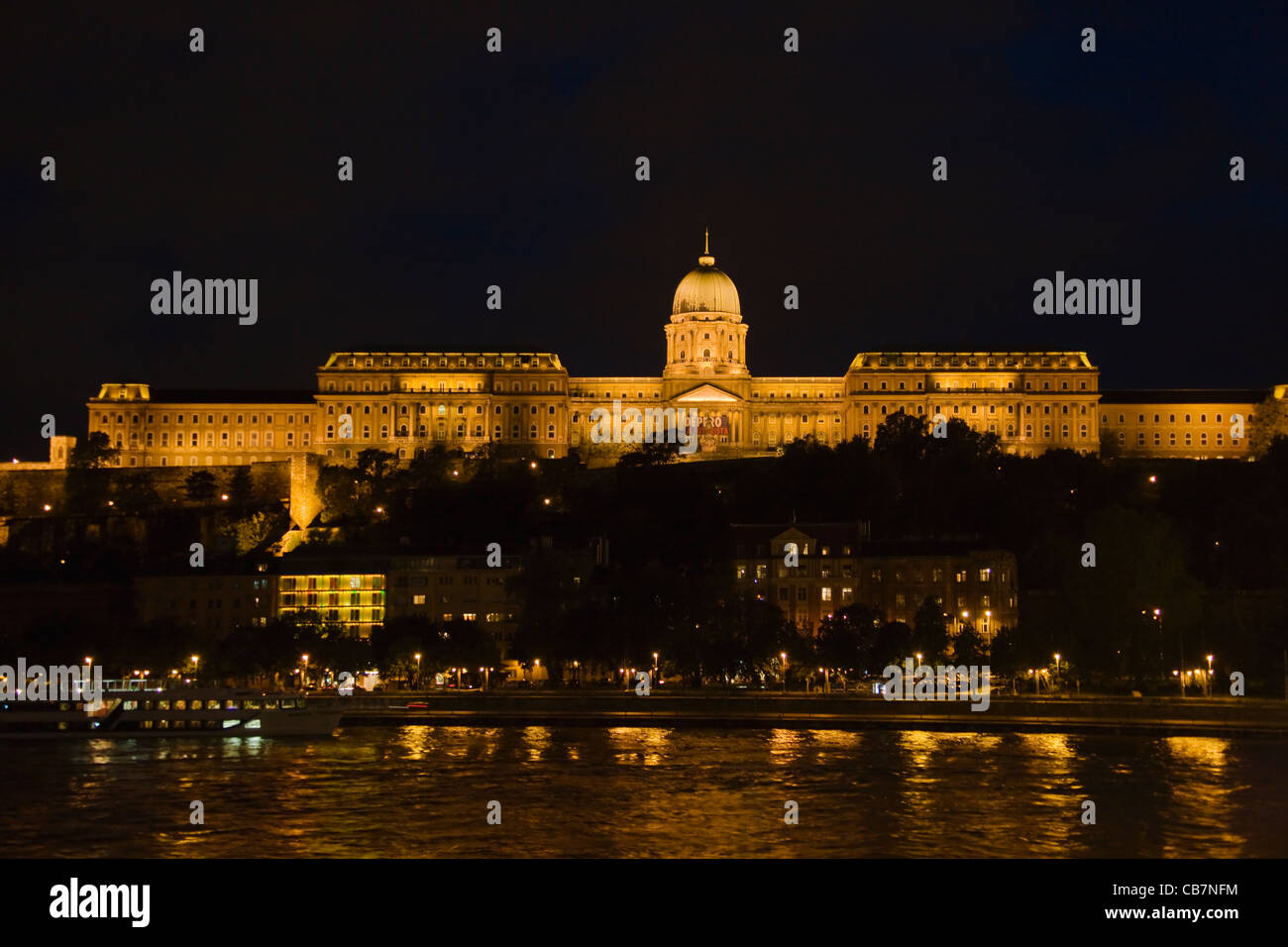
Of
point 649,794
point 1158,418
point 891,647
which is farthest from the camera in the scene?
point 1158,418

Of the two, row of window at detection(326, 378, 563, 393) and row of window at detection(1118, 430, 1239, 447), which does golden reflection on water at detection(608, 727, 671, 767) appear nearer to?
row of window at detection(326, 378, 563, 393)

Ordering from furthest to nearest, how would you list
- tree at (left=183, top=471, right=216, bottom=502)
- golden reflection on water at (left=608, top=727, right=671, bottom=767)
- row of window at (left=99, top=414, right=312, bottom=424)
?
row of window at (left=99, top=414, right=312, bottom=424) < tree at (left=183, top=471, right=216, bottom=502) < golden reflection on water at (left=608, top=727, right=671, bottom=767)

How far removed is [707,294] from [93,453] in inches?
1950

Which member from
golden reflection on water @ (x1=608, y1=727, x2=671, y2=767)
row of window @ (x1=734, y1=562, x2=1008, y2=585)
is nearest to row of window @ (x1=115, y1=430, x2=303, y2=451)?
row of window @ (x1=734, y1=562, x2=1008, y2=585)

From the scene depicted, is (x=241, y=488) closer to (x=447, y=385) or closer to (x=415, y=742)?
(x=447, y=385)

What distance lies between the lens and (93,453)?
123m

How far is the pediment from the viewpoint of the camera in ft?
431

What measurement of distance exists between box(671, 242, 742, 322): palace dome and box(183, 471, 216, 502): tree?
1732 inches

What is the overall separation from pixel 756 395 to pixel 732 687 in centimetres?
6588

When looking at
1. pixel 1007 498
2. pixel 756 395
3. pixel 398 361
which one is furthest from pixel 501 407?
pixel 1007 498

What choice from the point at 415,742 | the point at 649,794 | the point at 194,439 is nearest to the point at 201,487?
the point at 194,439

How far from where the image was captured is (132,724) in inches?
2581

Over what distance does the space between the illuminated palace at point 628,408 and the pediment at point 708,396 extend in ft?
0.24

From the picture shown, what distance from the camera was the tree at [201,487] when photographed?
113 meters
